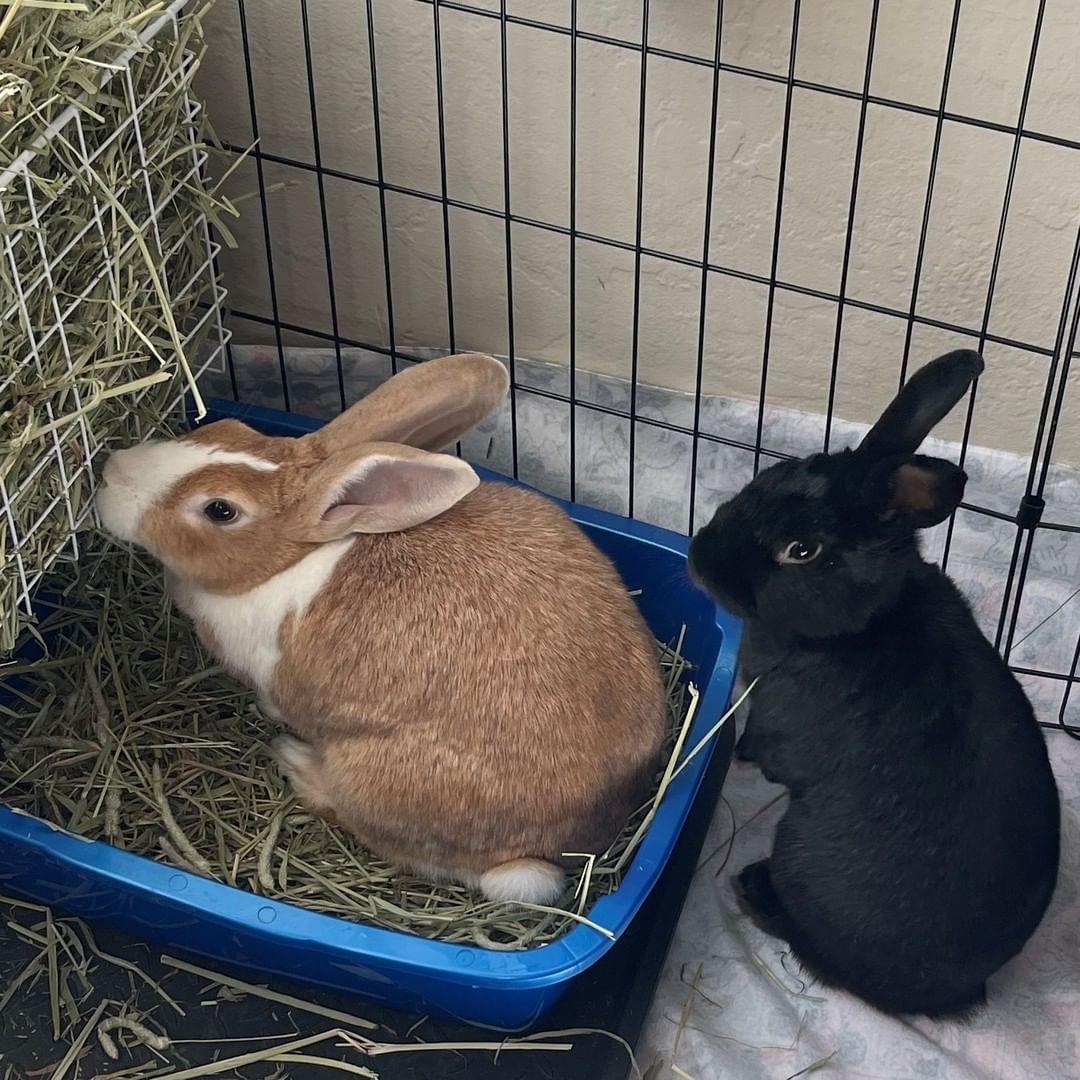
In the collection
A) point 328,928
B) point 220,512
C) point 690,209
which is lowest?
point 328,928

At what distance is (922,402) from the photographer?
156 cm

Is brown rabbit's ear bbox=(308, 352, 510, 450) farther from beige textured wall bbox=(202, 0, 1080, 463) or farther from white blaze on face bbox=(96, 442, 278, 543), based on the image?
beige textured wall bbox=(202, 0, 1080, 463)

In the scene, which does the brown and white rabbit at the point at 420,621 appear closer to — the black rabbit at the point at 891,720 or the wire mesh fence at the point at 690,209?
the black rabbit at the point at 891,720

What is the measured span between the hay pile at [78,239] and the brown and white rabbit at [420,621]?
0.33ft

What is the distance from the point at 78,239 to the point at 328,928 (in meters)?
0.74

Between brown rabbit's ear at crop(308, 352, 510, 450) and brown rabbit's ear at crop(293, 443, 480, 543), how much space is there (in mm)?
57

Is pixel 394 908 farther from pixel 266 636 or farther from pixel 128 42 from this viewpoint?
pixel 128 42

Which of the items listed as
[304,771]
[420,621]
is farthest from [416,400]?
[304,771]

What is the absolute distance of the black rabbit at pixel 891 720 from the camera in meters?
1.59

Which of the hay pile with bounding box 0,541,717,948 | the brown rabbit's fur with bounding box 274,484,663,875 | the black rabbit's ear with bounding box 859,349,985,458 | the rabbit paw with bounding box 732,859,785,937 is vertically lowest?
the rabbit paw with bounding box 732,859,785,937

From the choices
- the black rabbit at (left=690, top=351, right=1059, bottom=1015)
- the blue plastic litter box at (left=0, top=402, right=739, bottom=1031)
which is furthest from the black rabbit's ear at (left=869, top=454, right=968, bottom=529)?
the blue plastic litter box at (left=0, top=402, right=739, bottom=1031)

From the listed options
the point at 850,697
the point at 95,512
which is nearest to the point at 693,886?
the point at 850,697

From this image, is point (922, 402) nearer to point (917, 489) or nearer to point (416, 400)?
point (917, 489)

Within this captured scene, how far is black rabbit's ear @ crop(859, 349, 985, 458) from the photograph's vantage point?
154cm
